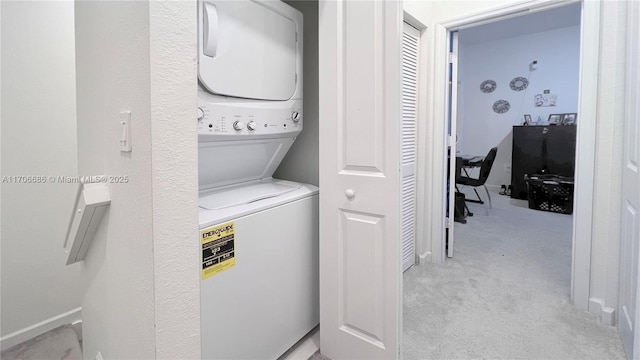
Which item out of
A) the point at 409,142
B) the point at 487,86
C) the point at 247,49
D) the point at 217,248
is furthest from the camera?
the point at 487,86

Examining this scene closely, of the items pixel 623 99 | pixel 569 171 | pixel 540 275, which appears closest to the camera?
pixel 623 99

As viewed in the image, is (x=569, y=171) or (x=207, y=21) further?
(x=569, y=171)

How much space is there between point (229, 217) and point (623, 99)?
2.18m

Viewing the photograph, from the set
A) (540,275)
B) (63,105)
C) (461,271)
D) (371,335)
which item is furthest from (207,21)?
(540,275)

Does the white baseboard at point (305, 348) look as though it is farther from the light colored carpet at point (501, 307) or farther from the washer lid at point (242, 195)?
the washer lid at point (242, 195)

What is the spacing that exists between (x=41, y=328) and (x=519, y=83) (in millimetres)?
6727

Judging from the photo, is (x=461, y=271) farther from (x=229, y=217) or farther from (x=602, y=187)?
(x=229, y=217)

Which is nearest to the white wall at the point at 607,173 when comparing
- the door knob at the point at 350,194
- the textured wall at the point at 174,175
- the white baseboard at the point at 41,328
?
the door knob at the point at 350,194

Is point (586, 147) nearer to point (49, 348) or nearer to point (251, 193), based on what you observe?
point (251, 193)

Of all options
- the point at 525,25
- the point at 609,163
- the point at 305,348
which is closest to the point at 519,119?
the point at 525,25

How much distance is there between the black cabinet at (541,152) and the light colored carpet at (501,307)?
196cm

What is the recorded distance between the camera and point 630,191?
5.68 feet

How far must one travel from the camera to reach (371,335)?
1.58 meters

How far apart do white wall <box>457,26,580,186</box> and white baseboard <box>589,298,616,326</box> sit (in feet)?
14.2
